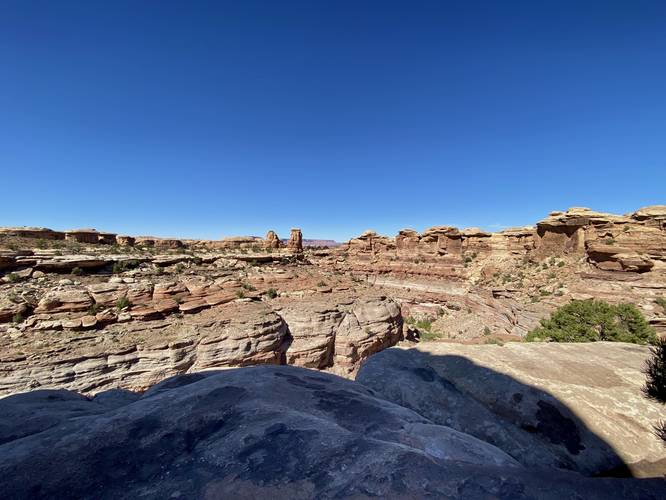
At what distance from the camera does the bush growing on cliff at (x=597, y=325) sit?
15666 mm

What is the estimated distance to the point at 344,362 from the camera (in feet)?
79.9

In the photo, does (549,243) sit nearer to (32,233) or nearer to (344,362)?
(344,362)

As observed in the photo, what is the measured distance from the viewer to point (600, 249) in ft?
85.1

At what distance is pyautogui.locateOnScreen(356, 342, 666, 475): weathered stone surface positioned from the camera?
4.40 metres

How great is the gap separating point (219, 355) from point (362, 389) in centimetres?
1839

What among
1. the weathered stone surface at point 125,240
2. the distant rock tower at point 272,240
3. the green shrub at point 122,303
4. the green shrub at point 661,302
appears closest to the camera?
the green shrub at point 661,302

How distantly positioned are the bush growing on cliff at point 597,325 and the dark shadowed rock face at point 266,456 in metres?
17.7

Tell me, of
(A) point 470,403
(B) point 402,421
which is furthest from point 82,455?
(A) point 470,403

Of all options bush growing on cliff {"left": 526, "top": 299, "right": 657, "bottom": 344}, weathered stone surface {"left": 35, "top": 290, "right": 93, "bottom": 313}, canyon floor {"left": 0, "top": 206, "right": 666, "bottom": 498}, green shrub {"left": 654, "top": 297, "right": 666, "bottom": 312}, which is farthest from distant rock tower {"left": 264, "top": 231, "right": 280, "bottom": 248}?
green shrub {"left": 654, "top": 297, "right": 666, "bottom": 312}

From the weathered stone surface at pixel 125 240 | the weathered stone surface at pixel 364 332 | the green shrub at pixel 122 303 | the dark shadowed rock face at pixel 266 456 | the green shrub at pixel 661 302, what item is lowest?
the weathered stone surface at pixel 364 332

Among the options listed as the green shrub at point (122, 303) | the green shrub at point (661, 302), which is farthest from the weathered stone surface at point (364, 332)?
the green shrub at point (661, 302)

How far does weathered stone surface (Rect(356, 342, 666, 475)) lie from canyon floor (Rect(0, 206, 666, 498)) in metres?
0.03

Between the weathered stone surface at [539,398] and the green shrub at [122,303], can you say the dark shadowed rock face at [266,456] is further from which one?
the green shrub at [122,303]

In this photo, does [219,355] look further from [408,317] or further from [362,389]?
[408,317]
